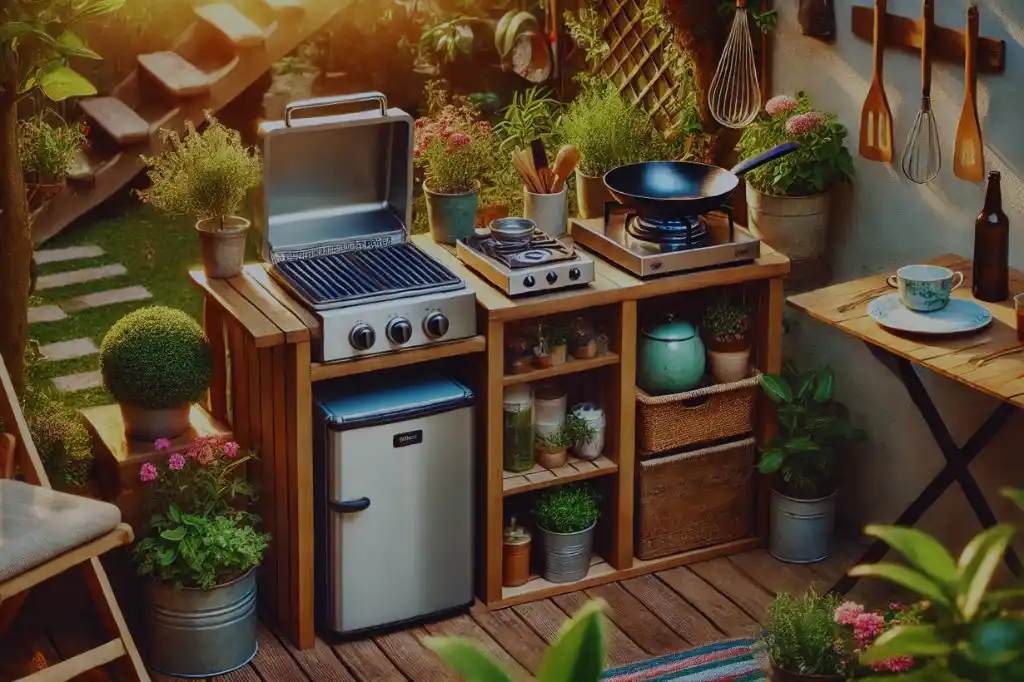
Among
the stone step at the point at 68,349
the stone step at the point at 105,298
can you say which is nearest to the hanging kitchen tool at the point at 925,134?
the stone step at the point at 68,349

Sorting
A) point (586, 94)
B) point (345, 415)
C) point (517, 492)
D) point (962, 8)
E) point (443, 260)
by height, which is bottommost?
point (517, 492)

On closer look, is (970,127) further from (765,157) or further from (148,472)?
(148,472)

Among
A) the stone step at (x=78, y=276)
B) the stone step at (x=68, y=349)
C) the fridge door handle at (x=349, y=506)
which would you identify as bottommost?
the stone step at (x=68, y=349)

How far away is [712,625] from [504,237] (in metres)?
1.24

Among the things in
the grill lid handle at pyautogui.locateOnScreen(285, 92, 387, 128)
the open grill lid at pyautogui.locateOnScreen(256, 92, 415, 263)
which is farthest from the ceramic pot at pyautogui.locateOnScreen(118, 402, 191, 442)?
the grill lid handle at pyautogui.locateOnScreen(285, 92, 387, 128)

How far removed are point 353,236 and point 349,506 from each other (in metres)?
0.80

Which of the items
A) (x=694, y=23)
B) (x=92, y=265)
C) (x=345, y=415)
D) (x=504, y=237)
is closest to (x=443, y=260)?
(x=504, y=237)

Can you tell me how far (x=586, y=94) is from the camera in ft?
18.0

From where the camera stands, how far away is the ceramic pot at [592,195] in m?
4.91

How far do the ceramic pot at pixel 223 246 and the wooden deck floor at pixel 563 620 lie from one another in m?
1.01

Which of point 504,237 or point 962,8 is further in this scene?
point 504,237

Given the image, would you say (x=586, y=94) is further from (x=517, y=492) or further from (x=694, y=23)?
(x=517, y=492)

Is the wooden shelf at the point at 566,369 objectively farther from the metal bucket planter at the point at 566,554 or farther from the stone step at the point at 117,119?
the stone step at the point at 117,119

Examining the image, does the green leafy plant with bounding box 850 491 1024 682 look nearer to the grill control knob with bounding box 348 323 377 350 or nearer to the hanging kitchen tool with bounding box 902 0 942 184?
the grill control knob with bounding box 348 323 377 350
